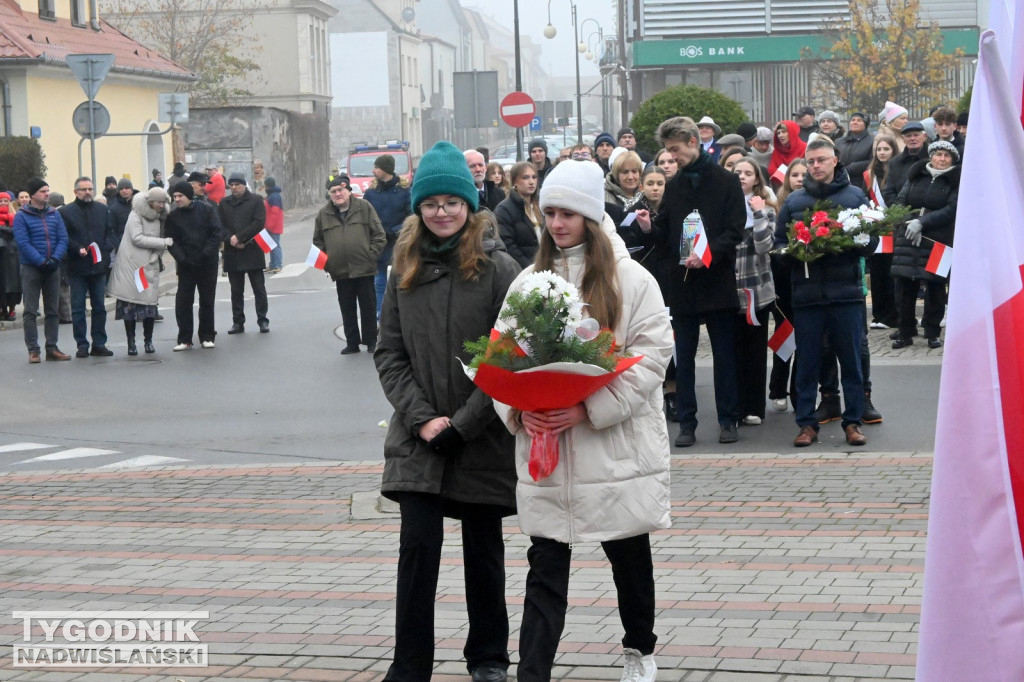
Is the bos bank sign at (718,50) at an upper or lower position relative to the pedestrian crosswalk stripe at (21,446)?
upper

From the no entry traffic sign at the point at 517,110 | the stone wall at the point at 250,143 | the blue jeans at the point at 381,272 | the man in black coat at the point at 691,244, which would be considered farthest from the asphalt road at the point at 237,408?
the stone wall at the point at 250,143

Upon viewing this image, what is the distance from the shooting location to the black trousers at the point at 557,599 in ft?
15.2

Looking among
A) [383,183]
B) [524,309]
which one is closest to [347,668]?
[524,309]

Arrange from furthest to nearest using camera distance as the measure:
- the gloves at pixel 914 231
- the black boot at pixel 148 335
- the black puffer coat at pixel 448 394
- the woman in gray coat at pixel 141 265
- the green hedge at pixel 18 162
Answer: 1. the green hedge at pixel 18 162
2. the black boot at pixel 148 335
3. the woman in gray coat at pixel 141 265
4. the gloves at pixel 914 231
5. the black puffer coat at pixel 448 394

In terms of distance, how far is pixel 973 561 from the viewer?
276 cm

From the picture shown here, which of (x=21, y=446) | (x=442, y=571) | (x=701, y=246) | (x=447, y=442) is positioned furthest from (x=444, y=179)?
(x=21, y=446)

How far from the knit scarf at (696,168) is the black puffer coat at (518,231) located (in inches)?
74.4

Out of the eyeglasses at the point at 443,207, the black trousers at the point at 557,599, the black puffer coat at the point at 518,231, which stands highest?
the eyeglasses at the point at 443,207

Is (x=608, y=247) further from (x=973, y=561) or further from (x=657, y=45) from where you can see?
(x=657, y=45)

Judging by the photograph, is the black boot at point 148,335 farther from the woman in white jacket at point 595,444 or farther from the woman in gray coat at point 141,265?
the woman in white jacket at point 595,444

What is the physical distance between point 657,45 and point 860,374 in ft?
125

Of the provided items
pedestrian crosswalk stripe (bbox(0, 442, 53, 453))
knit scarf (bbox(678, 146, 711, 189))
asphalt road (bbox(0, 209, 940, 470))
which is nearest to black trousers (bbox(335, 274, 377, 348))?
asphalt road (bbox(0, 209, 940, 470))

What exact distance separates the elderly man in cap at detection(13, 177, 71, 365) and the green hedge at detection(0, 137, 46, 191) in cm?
1172

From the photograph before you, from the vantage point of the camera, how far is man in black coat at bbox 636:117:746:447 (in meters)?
9.82
